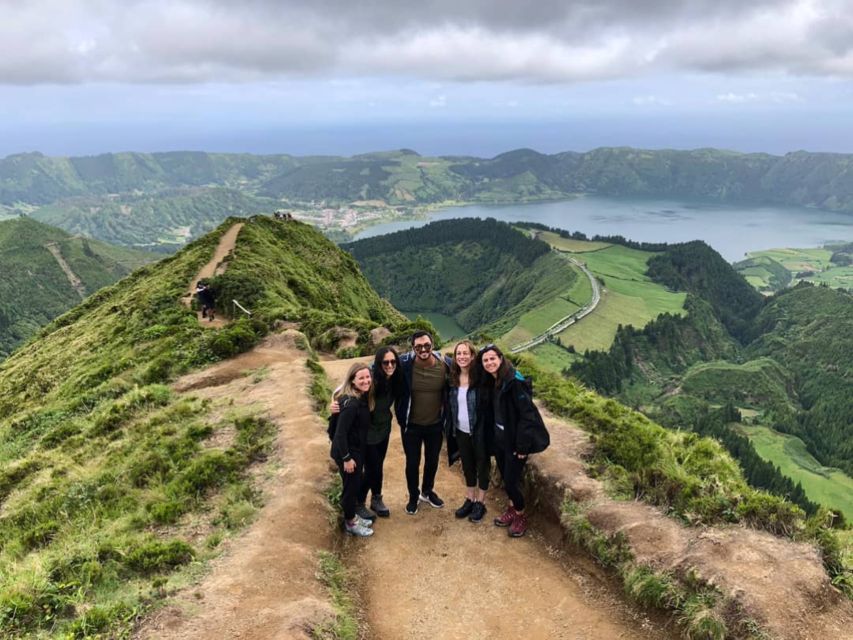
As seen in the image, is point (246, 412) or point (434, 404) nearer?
point (434, 404)

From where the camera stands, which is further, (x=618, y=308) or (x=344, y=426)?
(x=618, y=308)

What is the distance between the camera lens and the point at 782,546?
9508mm

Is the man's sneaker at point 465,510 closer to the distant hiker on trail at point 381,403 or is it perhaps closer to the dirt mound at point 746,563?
the dirt mound at point 746,563

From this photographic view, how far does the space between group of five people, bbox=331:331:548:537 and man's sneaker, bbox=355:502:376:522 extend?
0.44 feet

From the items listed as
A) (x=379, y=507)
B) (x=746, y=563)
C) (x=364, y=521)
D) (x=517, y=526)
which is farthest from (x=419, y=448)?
(x=746, y=563)

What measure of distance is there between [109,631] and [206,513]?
391 centimetres

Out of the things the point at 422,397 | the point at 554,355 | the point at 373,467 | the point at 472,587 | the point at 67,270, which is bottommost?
the point at 554,355

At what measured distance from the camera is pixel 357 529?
11594 mm

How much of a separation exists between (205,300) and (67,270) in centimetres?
17634

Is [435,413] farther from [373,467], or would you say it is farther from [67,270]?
[67,270]

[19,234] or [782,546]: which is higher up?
[782,546]

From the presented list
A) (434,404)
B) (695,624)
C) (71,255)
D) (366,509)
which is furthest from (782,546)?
(71,255)

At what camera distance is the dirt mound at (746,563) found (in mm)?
8141

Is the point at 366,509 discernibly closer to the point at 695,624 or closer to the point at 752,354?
the point at 695,624
